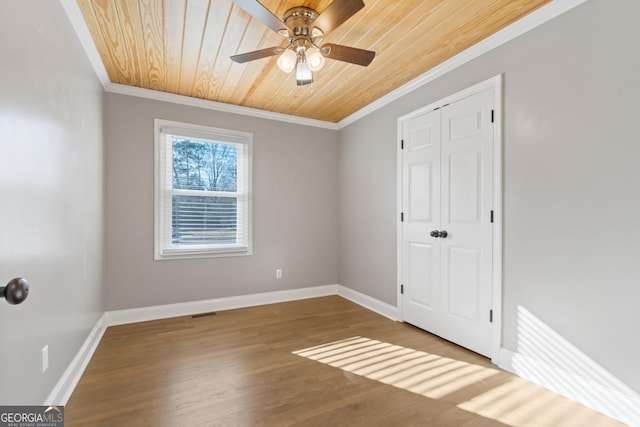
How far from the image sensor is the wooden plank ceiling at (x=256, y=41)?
2021mm

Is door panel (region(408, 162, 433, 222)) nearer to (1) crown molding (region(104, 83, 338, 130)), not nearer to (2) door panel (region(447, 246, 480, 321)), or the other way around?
(2) door panel (region(447, 246, 480, 321))

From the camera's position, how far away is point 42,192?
1.57m

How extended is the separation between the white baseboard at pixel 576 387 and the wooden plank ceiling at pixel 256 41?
8.22 ft

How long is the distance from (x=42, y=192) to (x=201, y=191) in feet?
→ 6.88

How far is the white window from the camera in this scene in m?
3.47

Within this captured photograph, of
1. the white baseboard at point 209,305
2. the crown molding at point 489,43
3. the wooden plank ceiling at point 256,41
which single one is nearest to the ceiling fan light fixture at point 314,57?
the wooden plank ceiling at point 256,41

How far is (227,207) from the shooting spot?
3840 mm

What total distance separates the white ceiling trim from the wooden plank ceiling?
2.1 inches

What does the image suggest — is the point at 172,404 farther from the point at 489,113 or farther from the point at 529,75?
the point at 529,75

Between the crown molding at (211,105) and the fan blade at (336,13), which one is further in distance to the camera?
the crown molding at (211,105)

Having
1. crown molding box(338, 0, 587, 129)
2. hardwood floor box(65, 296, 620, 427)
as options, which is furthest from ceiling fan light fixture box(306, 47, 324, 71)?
hardwood floor box(65, 296, 620, 427)

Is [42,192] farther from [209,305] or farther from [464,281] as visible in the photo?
[464,281]

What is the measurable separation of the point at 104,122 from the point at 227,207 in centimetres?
159

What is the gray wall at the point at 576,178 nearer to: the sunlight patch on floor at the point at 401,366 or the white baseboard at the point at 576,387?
the white baseboard at the point at 576,387
